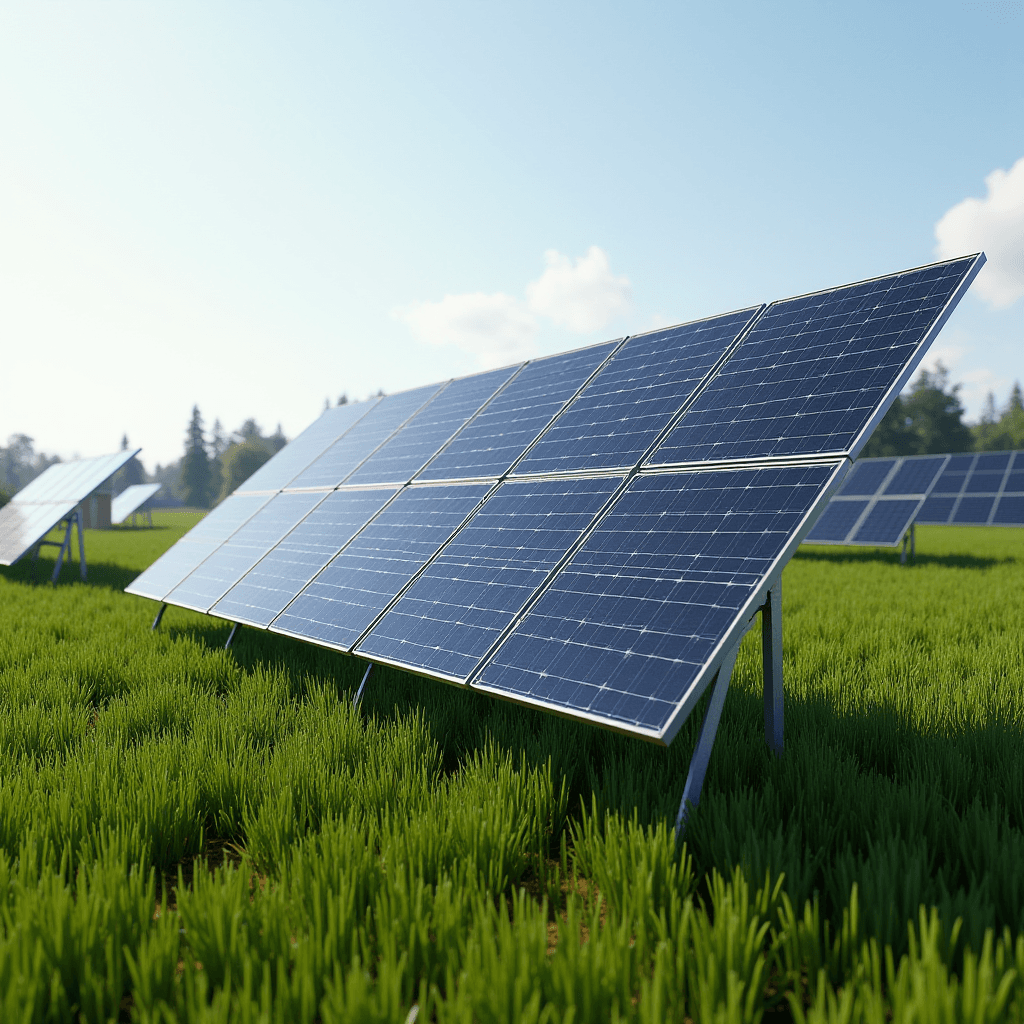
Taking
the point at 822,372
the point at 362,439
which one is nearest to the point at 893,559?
the point at 362,439

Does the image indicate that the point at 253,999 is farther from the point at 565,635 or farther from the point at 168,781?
the point at 565,635

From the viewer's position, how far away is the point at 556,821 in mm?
3436

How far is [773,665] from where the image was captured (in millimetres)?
3975

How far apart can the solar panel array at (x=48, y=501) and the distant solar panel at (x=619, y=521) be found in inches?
317

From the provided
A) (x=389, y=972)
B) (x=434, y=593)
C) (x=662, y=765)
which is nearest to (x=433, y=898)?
(x=389, y=972)

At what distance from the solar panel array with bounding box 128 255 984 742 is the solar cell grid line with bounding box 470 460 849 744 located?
0.01m

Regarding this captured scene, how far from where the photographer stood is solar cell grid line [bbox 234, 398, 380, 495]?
10.1 m

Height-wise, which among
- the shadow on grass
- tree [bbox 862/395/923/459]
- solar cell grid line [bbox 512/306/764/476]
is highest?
tree [bbox 862/395/923/459]

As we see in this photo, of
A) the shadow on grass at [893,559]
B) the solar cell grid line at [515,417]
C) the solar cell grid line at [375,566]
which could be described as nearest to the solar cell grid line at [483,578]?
the solar cell grid line at [375,566]

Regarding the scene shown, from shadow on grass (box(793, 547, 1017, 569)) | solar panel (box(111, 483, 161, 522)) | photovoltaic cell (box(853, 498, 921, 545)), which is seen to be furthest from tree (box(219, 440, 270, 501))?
photovoltaic cell (box(853, 498, 921, 545))

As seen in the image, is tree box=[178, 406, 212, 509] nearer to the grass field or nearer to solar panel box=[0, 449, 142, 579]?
solar panel box=[0, 449, 142, 579]

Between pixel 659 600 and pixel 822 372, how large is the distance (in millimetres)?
1964

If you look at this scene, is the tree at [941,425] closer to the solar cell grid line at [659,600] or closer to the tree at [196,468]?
the solar cell grid line at [659,600]

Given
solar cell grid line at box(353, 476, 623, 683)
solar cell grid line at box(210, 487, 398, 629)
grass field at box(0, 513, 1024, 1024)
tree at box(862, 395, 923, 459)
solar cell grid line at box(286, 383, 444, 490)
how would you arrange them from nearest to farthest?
grass field at box(0, 513, 1024, 1024), solar cell grid line at box(353, 476, 623, 683), solar cell grid line at box(210, 487, 398, 629), solar cell grid line at box(286, 383, 444, 490), tree at box(862, 395, 923, 459)
